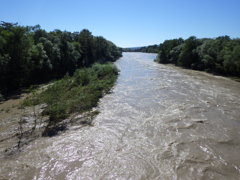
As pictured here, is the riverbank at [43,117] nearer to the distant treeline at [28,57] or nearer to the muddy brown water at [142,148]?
the muddy brown water at [142,148]

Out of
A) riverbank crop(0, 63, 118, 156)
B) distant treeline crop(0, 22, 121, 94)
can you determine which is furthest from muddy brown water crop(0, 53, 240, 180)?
distant treeline crop(0, 22, 121, 94)

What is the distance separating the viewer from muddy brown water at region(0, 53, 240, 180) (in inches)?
320

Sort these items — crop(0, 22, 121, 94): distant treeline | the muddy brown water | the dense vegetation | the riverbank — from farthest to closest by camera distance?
the dense vegetation < crop(0, 22, 121, 94): distant treeline < the riverbank < the muddy brown water

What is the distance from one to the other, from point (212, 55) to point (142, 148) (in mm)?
35489

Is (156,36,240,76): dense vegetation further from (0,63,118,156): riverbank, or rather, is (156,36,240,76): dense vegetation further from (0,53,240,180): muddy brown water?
(0,63,118,156): riverbank

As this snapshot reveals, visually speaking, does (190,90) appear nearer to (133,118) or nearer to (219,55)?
(133,118)

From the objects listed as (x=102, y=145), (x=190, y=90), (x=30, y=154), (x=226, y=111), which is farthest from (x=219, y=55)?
(x=30, y=154)

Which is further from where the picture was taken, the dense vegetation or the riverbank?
the dense vegetation

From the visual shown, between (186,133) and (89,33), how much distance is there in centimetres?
4982

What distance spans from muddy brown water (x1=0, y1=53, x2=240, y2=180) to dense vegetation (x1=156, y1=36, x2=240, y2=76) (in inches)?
756

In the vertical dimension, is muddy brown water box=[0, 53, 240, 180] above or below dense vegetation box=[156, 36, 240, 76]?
Result: below

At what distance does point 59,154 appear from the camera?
9406 millimetres

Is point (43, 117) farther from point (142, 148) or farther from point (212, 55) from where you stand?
point (212, 55)

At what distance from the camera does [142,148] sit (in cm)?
995
